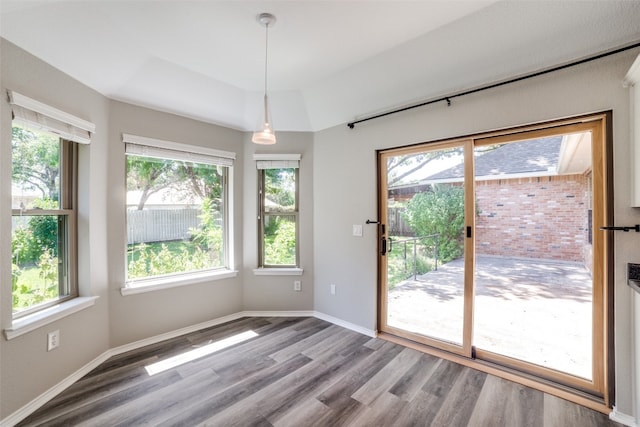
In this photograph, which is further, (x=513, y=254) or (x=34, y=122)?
(x=513, y=254)

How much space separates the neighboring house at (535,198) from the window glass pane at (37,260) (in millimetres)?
3483

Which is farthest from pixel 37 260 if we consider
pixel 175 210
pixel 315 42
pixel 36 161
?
pixel 315 42

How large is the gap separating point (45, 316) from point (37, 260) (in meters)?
0.45

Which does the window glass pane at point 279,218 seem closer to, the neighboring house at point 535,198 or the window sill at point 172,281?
the window sill at point 172,281

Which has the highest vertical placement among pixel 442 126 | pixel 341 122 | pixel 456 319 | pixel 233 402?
pixel 341 122

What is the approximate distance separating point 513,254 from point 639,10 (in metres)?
1.75

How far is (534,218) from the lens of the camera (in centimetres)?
220

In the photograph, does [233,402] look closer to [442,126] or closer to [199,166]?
[199,166]

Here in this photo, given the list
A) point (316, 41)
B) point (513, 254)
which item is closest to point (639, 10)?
point (513, 254)

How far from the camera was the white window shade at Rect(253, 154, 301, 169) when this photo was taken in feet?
11.3

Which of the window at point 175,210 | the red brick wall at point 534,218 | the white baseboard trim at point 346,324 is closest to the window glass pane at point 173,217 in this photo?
the window at point 175,210

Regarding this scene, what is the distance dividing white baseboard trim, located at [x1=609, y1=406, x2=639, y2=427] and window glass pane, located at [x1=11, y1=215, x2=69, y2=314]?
4091mm

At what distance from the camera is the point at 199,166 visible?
326 cm

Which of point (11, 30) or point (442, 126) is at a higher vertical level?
point (11, 30)
